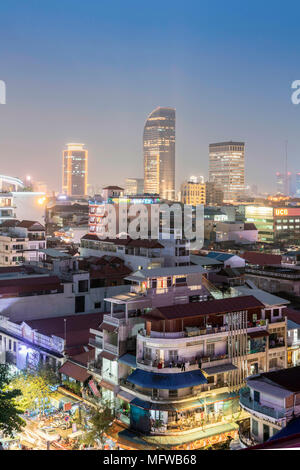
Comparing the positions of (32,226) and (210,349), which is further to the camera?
(32,226)

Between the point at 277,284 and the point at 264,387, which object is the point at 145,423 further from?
the point at 277,284

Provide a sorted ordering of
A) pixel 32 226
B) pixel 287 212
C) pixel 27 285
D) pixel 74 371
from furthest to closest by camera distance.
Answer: pixel 287 212, pixel 32 226, pixel 27 285, pixel 74 371

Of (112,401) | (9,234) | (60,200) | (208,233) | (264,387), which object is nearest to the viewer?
(264,387)

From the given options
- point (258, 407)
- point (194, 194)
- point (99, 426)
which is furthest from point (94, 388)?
point (194, 194)

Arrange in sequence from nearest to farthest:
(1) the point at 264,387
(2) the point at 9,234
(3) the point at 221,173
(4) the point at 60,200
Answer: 1. (1) the point at 264,387
2. (2) the point at 9,234
3. (4) the point at 60,200
4. (3) the point at 221,173

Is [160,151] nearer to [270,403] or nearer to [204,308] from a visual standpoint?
[204,308]

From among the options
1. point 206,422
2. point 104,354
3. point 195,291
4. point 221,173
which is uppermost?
point 221,173

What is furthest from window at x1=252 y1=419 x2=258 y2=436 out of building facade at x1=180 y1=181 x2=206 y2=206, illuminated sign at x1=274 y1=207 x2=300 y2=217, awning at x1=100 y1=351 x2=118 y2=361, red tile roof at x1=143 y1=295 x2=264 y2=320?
building facade at x1=180 y1=181 x2=206 y2=206

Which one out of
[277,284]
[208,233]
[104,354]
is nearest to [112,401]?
[104,354]
